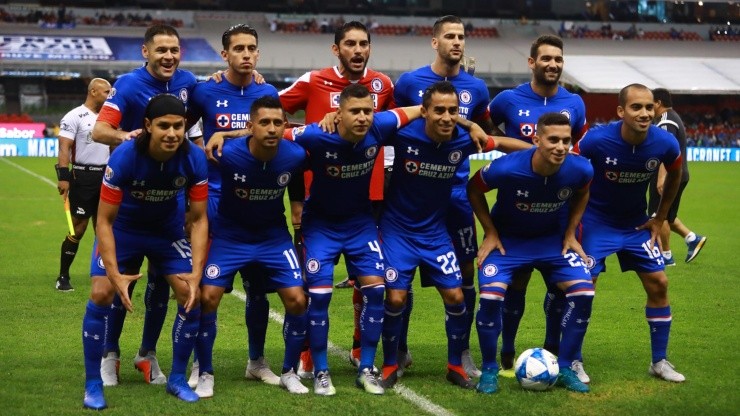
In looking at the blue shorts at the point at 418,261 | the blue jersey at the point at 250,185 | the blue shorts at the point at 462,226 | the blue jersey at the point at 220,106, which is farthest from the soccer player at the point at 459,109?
the blue jersey at the point at 250,185

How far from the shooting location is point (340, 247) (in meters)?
8.08

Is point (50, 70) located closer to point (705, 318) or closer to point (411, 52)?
point (411, 52)

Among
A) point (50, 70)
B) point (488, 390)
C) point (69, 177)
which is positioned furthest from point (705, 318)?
point (50, 70)

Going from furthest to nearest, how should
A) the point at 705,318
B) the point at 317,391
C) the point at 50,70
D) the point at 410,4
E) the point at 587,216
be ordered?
the point at 410,4, the point at 50,70, the point at 705,318, the point at 587,216, the point at 317,391

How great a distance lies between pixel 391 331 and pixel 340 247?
2.43 feet

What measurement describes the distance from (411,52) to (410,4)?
620 cm

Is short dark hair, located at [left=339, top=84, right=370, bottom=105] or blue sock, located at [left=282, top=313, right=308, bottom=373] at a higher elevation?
short dark hair, located at [left=339, top=84, right=370, bottom=105]

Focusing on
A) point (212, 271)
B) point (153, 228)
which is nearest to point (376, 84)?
point (212, 271)

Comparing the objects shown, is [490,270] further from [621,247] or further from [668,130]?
[668,130]

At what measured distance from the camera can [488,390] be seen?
7.91 m

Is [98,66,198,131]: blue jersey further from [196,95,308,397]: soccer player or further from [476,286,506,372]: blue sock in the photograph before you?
[476,286,506,372]: blue sock

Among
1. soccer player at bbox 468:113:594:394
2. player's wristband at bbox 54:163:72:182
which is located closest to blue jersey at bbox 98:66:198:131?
soccer player at bbox 468:113:594:394

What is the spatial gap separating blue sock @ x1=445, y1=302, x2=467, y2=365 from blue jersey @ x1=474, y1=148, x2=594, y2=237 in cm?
73

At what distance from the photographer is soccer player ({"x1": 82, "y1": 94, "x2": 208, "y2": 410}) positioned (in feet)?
23.8
